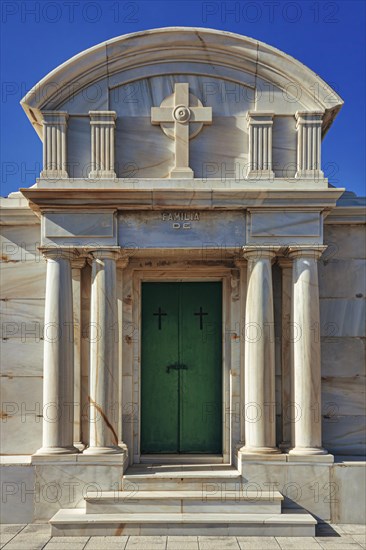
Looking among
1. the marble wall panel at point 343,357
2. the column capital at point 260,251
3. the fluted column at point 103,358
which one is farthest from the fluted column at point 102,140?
the marble wall panel at point 343,357

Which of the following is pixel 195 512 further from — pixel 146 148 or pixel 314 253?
pixel 146 148

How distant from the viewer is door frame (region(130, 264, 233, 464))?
463 inches

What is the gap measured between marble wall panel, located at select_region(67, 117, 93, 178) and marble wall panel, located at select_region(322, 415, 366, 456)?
629 centimetres

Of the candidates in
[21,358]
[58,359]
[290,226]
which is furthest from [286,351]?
[21,358]

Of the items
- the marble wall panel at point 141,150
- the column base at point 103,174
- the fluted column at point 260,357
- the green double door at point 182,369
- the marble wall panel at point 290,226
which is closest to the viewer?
the fluted column at point 260,357

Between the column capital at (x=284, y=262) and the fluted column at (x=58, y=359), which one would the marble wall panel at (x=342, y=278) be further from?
the fluted column at (x=58, y=359)

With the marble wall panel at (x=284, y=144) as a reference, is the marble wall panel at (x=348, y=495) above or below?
below

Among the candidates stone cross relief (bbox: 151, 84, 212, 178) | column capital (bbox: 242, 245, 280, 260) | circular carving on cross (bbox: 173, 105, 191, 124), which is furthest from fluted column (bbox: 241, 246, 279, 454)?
circular carving on cross (bbox: 173, 105, 191, 124)

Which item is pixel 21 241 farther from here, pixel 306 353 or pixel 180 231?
pixel 306 353

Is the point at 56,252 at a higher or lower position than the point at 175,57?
lower

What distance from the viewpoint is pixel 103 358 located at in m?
10.6

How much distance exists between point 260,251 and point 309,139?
85.0 inches

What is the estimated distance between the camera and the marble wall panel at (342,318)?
38.5 ft

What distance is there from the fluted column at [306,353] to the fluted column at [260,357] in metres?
0.39
